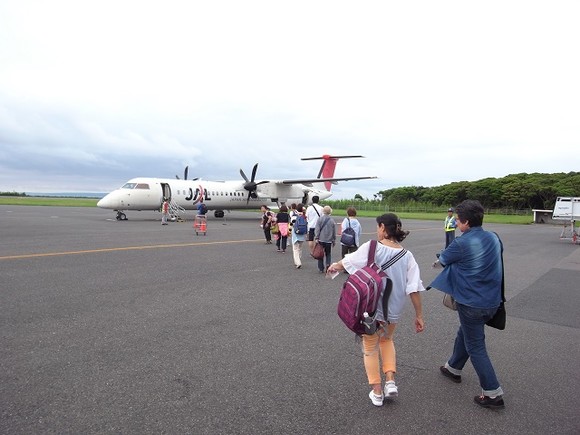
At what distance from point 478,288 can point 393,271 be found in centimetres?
74

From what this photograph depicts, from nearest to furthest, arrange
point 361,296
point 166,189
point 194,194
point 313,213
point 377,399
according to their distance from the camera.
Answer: point 361,296, point 377,399, point 313,213, point 166,189, point 194,194

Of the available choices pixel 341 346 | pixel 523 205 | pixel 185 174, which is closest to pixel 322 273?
pixel 341 346

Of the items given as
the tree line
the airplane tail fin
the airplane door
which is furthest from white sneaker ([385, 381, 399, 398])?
the tree line

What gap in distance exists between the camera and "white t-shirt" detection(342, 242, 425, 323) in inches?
130

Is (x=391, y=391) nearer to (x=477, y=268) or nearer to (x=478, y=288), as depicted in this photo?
(x=478, y=288)

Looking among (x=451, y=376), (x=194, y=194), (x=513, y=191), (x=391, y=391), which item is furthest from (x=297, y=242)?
(x=513, y=191)

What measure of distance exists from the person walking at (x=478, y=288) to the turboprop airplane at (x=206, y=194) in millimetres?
23054

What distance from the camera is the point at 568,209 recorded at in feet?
64.2

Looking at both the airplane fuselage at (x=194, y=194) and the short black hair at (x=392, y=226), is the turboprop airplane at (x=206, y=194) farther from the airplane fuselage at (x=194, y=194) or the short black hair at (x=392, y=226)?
the short black hair at (x=392, y=226)

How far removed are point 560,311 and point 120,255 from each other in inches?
399

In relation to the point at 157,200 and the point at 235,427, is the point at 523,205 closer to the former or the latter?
the point at 157,200

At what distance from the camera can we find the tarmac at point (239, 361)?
301 centimetres

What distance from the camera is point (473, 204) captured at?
3.55 m

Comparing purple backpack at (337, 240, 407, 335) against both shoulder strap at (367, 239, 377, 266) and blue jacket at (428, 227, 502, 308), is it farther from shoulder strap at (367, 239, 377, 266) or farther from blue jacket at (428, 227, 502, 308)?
blue jacket at (428, 227, 502, 308)
